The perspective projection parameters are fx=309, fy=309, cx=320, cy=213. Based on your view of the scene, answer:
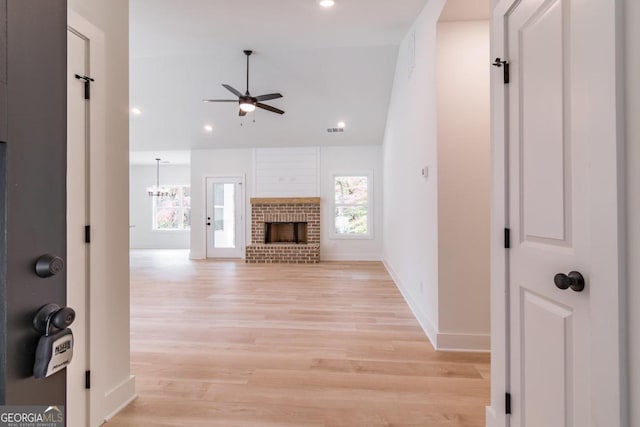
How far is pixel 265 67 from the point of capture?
5.01 metres

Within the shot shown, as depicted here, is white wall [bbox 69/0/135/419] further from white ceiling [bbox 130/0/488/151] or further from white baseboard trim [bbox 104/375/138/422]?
white ceiling [bbox 130/0/488/151]

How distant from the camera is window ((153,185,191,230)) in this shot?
10289 mm

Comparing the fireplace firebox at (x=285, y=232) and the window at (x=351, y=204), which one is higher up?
the window at (x=351, y=204)

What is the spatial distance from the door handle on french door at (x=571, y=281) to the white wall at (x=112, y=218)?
201 cm

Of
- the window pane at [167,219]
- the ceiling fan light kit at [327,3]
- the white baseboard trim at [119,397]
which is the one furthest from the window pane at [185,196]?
the white baseboard trim at [119,397]

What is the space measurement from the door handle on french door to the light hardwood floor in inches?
44.4

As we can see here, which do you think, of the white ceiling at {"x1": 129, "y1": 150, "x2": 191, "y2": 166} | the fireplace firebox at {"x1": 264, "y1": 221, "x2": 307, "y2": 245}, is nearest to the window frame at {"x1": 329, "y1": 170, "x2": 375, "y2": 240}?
the fireplace firebox at {"x1": 264, "y1": 221, "x2": 307, "y2": 245}

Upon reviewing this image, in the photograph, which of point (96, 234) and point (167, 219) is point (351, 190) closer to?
point (96, 234)

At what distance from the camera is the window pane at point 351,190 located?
733 centimetres

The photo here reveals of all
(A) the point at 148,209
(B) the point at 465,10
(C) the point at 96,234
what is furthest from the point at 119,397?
(A) the point at 148,209

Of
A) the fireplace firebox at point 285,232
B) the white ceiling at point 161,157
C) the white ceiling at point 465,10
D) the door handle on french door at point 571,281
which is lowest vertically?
the fireplace firebox at point 285,232

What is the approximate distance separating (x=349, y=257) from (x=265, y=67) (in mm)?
4338

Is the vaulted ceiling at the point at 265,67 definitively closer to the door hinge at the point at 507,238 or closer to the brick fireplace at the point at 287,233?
the brick fireplace at the point at 287,233

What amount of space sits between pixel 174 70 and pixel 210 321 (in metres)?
4.32
